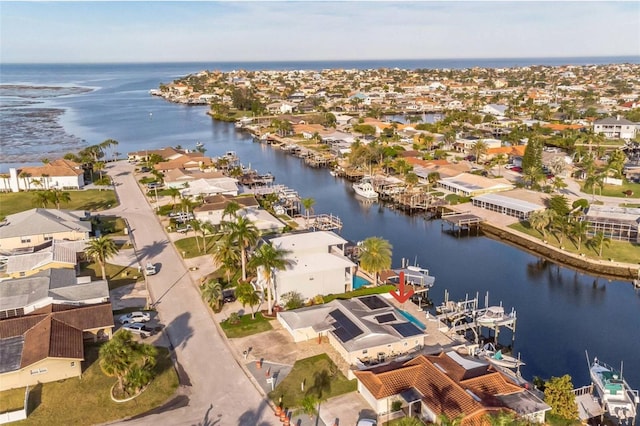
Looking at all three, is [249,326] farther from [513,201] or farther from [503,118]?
[503,118]

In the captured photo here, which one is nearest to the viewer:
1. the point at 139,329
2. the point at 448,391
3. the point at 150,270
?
the point at 448,391

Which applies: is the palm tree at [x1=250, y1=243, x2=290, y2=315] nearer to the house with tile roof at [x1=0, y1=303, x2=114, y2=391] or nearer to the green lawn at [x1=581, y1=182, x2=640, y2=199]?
the house with tile roof at [x1=0, y1=303, x2=114, y2=391]

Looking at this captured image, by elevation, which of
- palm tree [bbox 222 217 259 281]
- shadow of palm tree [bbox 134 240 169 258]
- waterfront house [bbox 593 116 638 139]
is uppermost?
waterfront house [bbox 593 116 638 139]

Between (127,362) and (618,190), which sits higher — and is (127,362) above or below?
below

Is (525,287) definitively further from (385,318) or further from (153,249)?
(153,249)

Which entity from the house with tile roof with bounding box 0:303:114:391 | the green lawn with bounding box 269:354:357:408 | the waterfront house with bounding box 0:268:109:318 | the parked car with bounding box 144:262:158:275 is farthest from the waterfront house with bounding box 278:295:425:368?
the parked car with bounding box 144:262:158:275

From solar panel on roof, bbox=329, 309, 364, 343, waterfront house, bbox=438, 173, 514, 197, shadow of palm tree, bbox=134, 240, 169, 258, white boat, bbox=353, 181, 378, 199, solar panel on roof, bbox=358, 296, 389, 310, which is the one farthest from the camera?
white boat, bbox=353, 181, 378, 199

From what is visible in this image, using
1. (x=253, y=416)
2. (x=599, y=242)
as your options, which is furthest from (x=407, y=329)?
(x=599, y=242)
